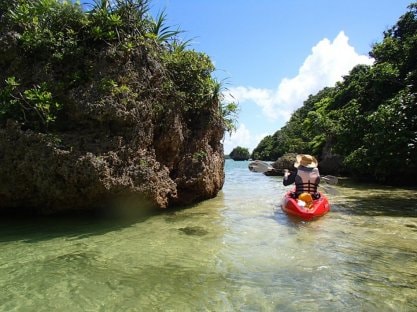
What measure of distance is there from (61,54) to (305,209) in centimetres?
685

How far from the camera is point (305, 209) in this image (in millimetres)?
9312

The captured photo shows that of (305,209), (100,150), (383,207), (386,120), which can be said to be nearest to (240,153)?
(386,120)

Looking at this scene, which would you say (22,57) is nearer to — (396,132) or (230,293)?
(230,293)

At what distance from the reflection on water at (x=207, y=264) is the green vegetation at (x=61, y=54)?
8.46ft

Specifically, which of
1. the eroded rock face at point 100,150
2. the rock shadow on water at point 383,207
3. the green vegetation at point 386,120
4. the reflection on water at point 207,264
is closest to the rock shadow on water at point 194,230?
the reflection on water at point 207,264

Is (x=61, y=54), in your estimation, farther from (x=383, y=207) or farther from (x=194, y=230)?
(x=383, y=207)

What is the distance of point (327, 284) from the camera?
4809 mm

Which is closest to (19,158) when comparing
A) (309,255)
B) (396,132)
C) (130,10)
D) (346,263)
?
(130,10)

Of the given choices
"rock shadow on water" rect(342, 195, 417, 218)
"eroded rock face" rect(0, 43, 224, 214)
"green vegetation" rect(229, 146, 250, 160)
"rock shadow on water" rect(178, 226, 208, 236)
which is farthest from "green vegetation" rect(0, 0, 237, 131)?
"green vegetation" rect(229, 146, 250, 160)

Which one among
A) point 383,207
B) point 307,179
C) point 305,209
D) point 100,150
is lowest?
point 383,207

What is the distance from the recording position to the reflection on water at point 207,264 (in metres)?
4.26

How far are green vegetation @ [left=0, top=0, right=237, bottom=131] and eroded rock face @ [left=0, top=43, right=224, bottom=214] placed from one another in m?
0.08

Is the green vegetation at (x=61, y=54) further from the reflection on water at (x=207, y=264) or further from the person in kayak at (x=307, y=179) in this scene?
the person in kayak at (x=307, y=179)

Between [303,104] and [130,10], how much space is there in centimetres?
7139
